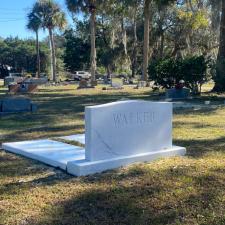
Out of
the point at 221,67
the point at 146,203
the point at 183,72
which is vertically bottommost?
the point at 146,203

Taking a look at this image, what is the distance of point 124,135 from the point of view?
6133mm

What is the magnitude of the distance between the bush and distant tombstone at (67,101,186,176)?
42.9 feet

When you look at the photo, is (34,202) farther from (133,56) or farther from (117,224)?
(133,56)

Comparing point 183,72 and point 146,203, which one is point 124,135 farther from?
point 183,72

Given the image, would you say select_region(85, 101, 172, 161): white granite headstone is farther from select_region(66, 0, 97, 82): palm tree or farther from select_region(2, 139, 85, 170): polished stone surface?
select_region(66, 0, 97, 82): palm tree

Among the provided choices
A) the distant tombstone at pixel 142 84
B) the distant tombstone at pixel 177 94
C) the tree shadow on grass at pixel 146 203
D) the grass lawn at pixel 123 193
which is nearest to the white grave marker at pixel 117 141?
the grass lawn at pixel 123 193

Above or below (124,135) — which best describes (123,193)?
below

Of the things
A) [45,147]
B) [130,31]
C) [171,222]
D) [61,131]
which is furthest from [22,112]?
[130,31]

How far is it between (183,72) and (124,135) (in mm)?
13884

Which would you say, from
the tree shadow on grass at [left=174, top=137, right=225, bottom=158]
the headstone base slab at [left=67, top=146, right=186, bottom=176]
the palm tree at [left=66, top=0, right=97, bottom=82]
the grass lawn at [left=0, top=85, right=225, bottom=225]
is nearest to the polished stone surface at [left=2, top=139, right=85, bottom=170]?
the grass lawn at [left=0, top=85, right=225, bottom=225]

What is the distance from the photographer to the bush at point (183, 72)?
19.5 m

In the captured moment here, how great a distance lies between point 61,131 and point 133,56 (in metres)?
43.9

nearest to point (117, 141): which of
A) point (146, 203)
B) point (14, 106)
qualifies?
point (146, 203)

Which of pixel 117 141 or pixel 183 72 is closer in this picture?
pixel 117 141
